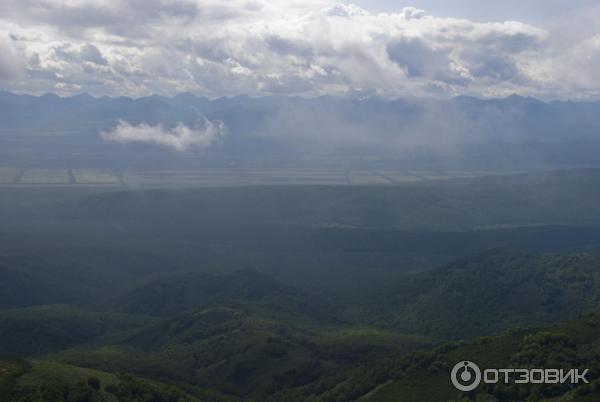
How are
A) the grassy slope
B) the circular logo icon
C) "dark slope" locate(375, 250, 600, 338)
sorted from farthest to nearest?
"dark slope" locate(375, 250, 600, 338) → the circular logo icon → the grassy slope

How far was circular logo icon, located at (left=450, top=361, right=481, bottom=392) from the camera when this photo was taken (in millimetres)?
74750

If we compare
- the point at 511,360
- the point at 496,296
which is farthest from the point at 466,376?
the point at 496,296

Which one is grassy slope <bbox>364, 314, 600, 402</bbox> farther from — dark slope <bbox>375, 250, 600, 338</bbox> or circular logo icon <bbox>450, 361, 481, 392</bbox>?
dark slope <bbox>375, 250, 600, 338</bbox>

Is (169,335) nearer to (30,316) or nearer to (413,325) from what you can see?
(30,316)

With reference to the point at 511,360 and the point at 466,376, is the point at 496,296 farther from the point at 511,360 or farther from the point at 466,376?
the point at 466,376

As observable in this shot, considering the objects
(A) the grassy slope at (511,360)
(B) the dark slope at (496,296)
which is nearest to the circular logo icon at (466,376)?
(A) the grassy slope at (511,360)

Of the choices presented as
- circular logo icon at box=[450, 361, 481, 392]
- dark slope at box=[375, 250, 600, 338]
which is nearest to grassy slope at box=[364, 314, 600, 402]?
circular logo icon at box=[450, 361, 481, 392]

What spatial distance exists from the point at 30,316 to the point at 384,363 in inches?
4018

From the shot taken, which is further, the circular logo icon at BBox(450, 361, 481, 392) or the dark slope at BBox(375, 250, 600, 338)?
the dark slope at BBox(375, 250, 600, 338)

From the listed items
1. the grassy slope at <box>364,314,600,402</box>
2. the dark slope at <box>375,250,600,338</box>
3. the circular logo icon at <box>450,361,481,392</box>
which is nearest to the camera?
the grassy slope at <box>364,314,600,402</box>

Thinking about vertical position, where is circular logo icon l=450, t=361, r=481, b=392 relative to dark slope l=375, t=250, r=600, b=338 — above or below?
above

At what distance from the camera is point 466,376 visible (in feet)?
257

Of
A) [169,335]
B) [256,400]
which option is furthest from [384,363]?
[169,335]

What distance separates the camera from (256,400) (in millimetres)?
105062
